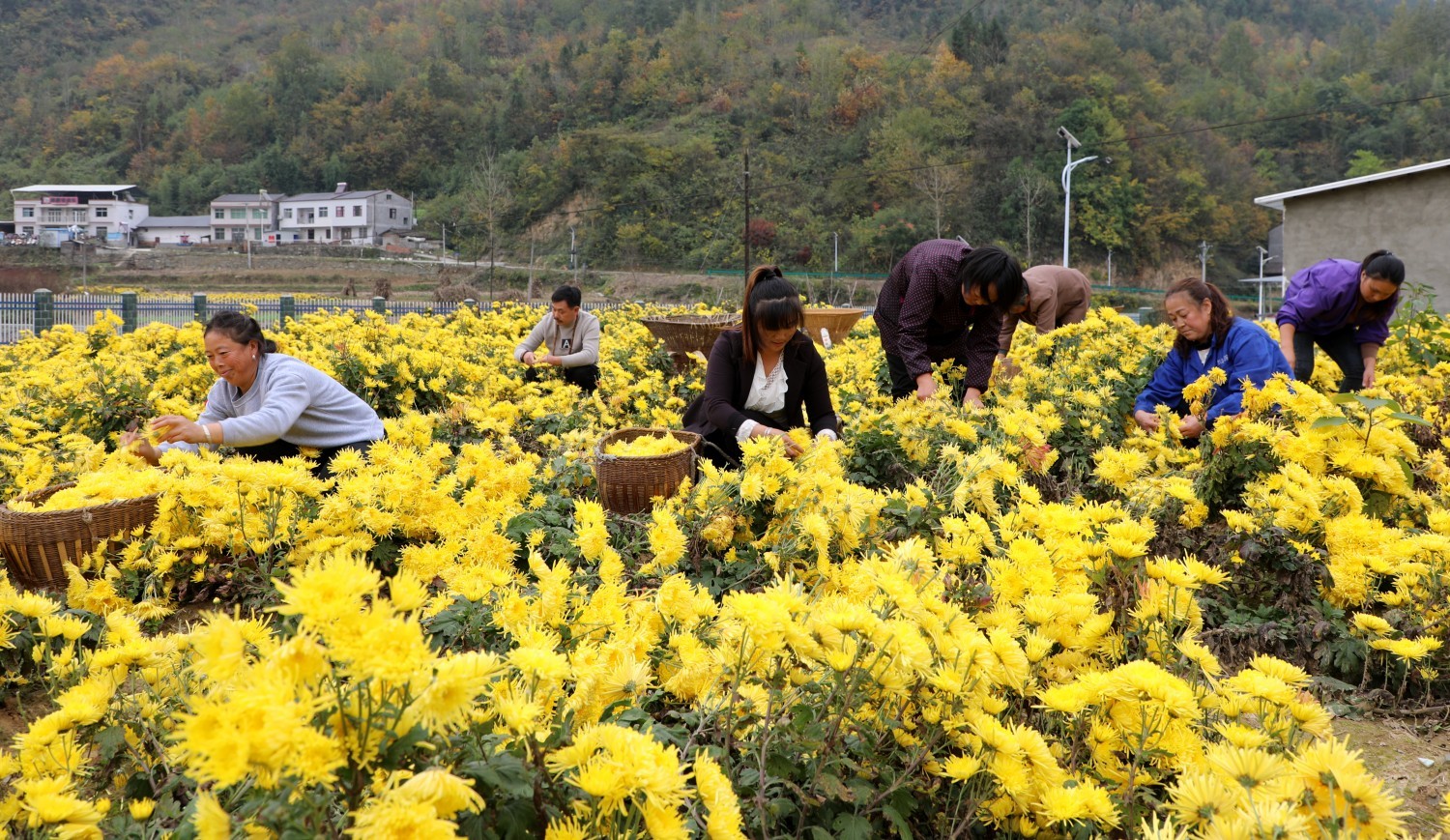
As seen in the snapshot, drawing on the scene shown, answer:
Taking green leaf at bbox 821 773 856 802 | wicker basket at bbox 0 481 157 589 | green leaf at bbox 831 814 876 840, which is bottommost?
green leaf at bbox 831 814 876 840

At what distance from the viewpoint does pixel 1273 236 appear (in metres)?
59.2

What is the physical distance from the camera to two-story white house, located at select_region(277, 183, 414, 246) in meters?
74.8

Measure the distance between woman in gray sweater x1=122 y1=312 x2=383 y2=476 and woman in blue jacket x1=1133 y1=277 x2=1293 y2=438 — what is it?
343 cm

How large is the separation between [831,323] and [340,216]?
245 ft

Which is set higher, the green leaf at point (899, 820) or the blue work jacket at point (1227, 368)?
the blue work jacket at point (1227, 368)

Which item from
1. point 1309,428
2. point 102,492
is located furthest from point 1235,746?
point 102,492

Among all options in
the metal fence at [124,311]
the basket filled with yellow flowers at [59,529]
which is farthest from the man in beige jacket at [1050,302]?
the metal fence at [124,311]

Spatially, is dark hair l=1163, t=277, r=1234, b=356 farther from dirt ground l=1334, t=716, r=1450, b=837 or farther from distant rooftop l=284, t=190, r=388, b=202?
distant rooftop l=284, t=190, r=388, b=202

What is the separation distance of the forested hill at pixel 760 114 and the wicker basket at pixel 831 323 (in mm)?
36006

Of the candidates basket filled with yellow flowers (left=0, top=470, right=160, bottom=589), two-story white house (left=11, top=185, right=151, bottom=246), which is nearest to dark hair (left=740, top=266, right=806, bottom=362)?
basket filled with yellow flowers (left=0, top=470, right=160, bottom=589)

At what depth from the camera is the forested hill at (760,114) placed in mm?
60531

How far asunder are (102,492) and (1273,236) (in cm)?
6768

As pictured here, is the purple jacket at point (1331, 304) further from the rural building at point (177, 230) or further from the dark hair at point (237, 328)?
the rural building at point (177, 230)

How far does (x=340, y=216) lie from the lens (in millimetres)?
75688
